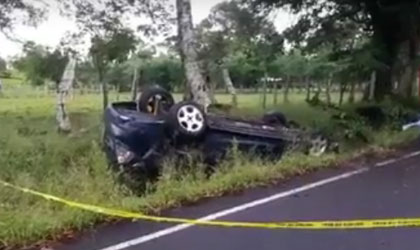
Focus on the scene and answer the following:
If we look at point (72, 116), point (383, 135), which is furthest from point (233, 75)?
point (383, 135)

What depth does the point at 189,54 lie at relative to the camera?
11.7m

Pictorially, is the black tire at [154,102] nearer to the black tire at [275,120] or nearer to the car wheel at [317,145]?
the black tire at [275,120]

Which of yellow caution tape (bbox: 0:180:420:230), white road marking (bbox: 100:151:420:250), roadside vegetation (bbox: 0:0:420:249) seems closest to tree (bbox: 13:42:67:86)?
roadside vegetation (bbox: 0:0:420:249)

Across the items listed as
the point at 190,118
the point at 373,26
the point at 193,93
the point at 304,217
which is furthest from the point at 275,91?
the point at 304,217

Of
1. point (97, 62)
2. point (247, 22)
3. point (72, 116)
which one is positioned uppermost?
point (247, 22)

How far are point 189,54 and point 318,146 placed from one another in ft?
11.5

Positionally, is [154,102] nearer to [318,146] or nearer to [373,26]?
[318,146]

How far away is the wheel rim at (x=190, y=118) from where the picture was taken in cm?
785

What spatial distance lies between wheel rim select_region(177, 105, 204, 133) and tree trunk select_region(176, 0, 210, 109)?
3.45 m

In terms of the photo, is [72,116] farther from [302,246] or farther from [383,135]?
[302,246]

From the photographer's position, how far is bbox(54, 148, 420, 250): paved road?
495 centimetres

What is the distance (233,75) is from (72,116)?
1201cm

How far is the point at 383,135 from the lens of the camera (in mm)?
11539

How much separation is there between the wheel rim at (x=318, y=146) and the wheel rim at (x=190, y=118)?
2015 millimetres
